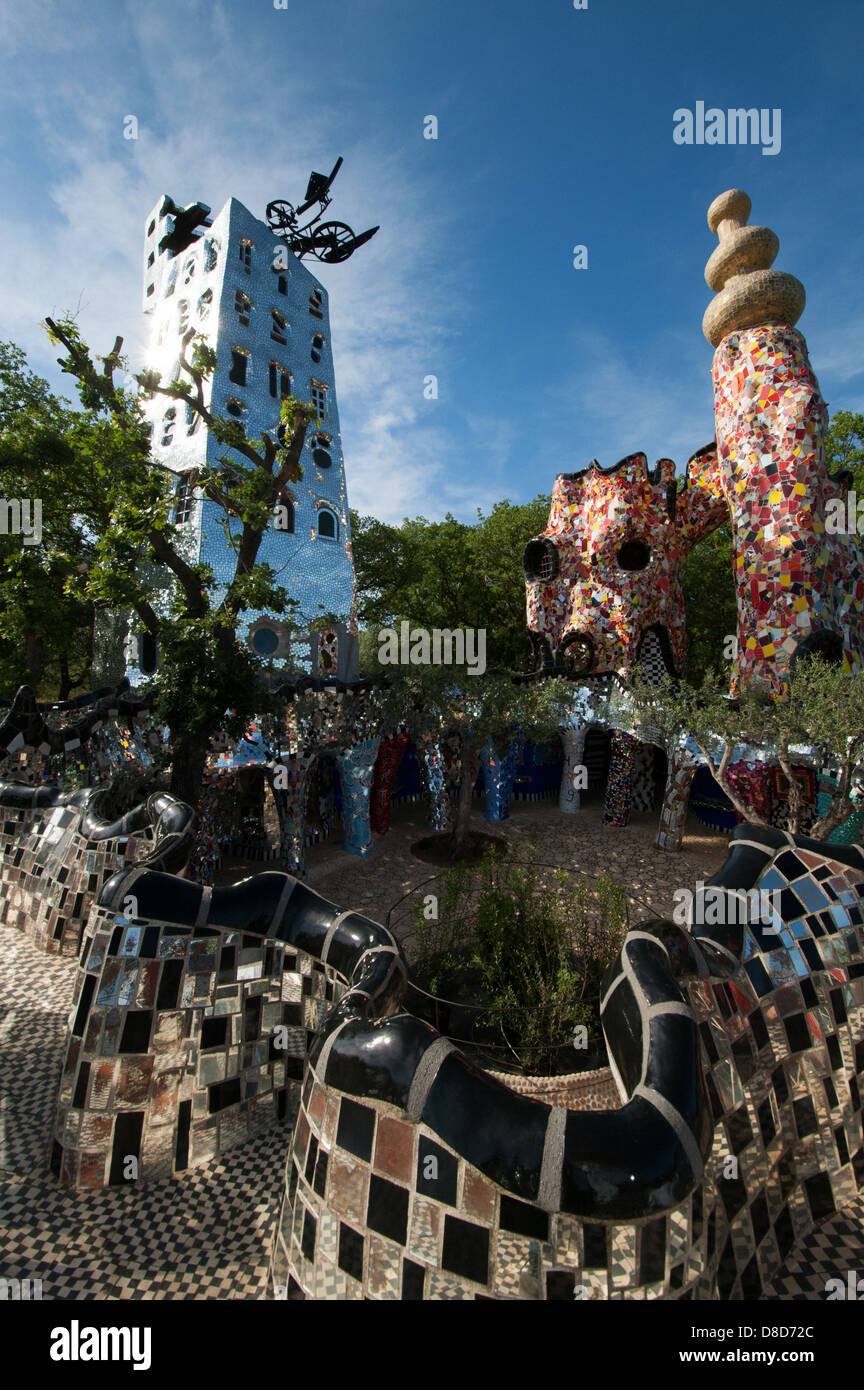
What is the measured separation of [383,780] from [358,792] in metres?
1.76

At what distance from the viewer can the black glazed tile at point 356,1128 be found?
2.21m

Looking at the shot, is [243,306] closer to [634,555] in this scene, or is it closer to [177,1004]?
[634,555]

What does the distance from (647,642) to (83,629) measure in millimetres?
18045

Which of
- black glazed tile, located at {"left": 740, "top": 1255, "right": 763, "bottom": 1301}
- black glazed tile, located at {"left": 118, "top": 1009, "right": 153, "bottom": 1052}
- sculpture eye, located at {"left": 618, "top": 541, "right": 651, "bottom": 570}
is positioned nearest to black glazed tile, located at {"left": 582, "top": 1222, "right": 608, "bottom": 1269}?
black glazed tile, located at {"left": 740, "top": 1255, "right": 763, "bottom": 1301}

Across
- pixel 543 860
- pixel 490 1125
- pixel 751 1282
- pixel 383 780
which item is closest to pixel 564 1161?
pixel 490 1125

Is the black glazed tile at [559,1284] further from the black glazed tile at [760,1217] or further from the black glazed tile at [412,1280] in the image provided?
the black glazed tile at [760,1217]

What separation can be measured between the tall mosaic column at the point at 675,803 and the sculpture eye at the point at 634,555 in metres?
5.06

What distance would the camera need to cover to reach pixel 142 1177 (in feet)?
11.4

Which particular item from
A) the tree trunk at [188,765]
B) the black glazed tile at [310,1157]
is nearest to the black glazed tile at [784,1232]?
the black glazed tile at [310,1157]

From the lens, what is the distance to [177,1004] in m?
3.42

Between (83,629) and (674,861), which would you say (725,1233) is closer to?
(674,861)

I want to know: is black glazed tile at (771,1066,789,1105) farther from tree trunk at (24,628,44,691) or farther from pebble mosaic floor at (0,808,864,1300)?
tree trunk at (24,628,44,691)

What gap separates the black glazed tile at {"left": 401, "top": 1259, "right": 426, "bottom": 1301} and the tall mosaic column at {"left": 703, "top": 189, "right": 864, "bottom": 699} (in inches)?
444
